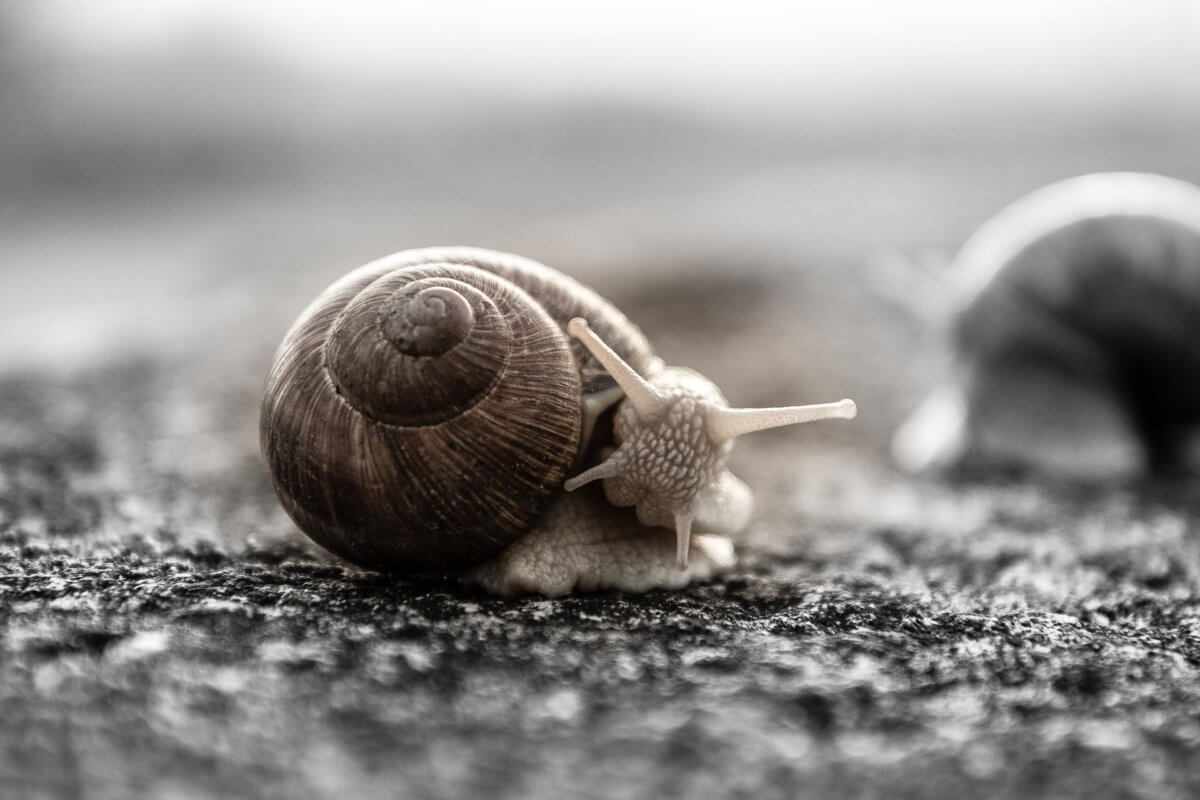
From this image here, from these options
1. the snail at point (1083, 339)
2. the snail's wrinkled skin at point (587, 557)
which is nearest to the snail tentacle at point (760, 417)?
the snail's wrinkled skin at point (587, 557)

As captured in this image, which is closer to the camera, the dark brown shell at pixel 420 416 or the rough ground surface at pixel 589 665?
the rough ground surface at pixel 589 665

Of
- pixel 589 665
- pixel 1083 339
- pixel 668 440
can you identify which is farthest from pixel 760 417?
pixel 1083 339

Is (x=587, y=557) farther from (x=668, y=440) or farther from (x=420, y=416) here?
(x=420, y=416)

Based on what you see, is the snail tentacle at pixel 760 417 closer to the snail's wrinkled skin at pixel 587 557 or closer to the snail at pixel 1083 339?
the snail's wrinkled skin at pixel 587 557

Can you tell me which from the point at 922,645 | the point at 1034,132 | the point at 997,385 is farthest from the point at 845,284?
the point at 1034,132

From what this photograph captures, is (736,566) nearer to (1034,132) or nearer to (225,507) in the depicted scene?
(225,507)

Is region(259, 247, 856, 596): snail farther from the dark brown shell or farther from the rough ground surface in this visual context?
the rough ground surface

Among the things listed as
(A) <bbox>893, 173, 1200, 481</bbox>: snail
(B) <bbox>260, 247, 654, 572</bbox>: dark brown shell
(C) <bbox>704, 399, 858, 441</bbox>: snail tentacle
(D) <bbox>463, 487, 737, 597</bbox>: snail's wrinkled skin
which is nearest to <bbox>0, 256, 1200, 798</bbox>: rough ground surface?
(D) <bbox>463, 487, 737, 597</bbox>: snail's wrinkled skin
